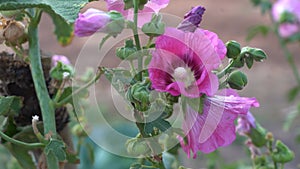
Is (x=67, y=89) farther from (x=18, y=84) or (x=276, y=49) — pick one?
(x=276, y=49)

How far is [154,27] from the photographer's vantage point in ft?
1.67

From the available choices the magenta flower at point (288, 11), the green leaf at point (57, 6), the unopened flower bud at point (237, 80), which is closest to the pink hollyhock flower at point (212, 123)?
the unopened flower bud at point (237, 80)

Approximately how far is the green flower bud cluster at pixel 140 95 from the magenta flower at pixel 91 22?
0.06 m

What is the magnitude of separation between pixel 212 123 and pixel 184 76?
0.05 m

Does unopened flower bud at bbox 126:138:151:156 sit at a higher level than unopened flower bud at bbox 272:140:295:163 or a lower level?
higher

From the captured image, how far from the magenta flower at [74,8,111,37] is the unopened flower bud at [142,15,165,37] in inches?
1.4

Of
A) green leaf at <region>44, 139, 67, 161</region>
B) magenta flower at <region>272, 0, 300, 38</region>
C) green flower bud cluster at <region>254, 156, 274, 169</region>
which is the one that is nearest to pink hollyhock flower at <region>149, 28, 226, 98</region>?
green leaf at <region>44, 139, 67, 161</region>

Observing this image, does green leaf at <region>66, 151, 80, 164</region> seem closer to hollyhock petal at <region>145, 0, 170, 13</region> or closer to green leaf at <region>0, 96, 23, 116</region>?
green leaf at <region>0, 96, 23, 116</region>

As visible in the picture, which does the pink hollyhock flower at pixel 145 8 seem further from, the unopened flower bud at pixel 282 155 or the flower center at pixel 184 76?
the unopened flower bud at pixel 282 155

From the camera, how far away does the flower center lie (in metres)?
0.52

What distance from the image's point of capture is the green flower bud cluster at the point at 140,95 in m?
0.48

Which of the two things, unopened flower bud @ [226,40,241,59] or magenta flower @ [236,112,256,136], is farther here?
magenta flower @ [236,112,256,136]

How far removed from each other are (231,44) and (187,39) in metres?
0.04

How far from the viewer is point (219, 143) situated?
55 cm
